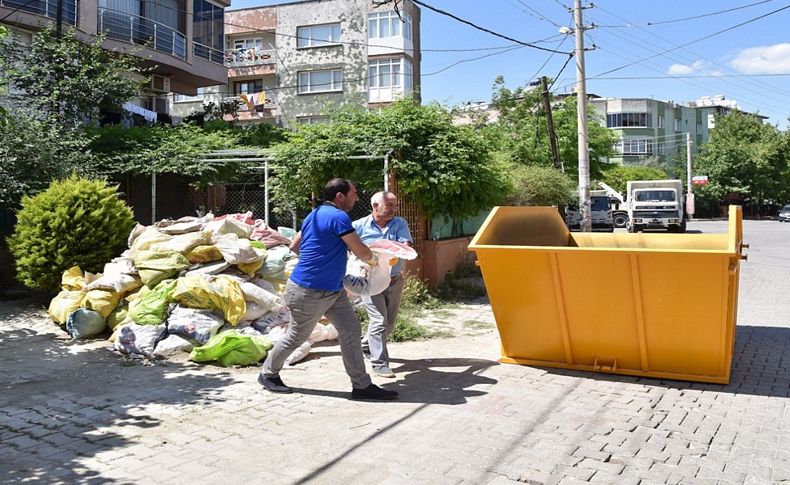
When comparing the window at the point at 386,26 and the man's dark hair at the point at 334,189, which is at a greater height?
the window at the point at 386,26

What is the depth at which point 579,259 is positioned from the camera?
5.47 meters

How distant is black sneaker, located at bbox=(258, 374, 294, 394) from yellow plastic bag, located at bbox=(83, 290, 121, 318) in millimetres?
3084

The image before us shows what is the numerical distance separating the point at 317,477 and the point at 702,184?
56142mm

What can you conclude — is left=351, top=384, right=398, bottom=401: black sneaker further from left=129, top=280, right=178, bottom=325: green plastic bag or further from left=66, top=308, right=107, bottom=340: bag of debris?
left=66, top=308, right=107, bottom=340: bag of debris

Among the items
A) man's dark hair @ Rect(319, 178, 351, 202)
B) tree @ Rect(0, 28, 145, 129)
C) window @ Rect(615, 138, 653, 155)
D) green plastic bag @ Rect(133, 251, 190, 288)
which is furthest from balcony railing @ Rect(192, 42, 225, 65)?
window @ Rect(615, 138, 653, 155)

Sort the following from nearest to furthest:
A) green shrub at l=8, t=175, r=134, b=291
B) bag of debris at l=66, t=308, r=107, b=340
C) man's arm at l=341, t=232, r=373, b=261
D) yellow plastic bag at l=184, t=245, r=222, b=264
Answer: man's arm at l=341, t=232, r=373, b=261 → bag of debris at l=66, t=308, r=107, b=340 → yellow plastic bag at l=184, t=245, r=222, b=264 → green shrub at l=8, t=175, r=134, b=291

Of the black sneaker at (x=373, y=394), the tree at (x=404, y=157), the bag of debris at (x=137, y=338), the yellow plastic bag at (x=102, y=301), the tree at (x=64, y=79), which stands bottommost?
the black sneaker at (x=373, y=394)

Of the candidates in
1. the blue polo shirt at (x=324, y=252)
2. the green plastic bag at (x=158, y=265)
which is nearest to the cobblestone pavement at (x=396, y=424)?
the blue polo shirt at (x=324, y=252)

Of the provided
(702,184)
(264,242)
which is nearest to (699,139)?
(702,184)

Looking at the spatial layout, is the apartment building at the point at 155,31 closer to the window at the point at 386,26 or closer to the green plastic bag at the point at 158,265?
the green plastic bag at the point at 158,265

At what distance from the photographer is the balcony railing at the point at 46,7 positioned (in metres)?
16.6

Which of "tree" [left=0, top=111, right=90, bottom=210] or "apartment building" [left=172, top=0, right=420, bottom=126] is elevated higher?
"apartment building" [left=172, top=0, right=420, bottom=126]

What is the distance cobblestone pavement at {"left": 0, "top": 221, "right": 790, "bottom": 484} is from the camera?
3.75 metres

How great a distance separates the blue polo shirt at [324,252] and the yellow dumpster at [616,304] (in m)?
1.35
